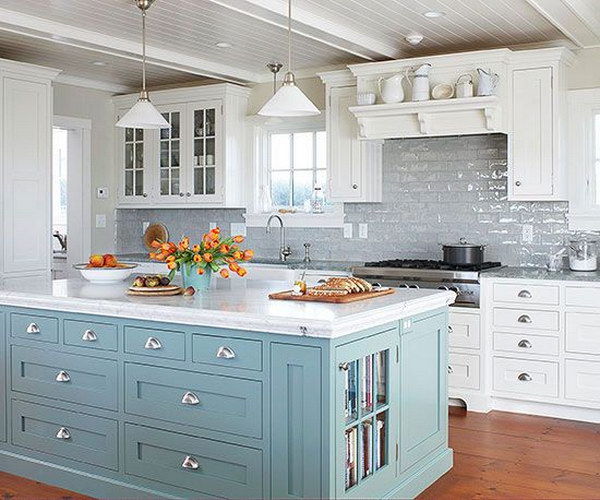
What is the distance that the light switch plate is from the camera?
23.2ft

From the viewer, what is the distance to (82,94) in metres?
7.17

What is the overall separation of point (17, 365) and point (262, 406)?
147 cm

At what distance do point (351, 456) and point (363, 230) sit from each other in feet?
10.9

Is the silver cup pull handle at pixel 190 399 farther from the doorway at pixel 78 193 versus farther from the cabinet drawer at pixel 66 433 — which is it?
the doorway at pixel 78 193

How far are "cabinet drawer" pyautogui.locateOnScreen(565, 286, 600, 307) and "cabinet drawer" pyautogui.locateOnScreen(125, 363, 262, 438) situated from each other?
260 cm

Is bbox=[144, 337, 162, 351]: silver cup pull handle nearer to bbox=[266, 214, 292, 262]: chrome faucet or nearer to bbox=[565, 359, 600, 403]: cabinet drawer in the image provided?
bbox=[565, 359, 600, 403]: cabinet drawer

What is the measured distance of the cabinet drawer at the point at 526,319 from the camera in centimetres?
520

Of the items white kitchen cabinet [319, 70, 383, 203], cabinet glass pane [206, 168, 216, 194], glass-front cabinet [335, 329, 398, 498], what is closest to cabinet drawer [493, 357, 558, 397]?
white kitchen cabinet [319, 70, 383, 203]

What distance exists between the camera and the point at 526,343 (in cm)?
529

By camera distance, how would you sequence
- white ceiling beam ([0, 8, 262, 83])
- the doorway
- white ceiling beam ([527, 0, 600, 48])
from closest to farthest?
1. white ceiling beam ([527, 0, 600, 48])
2. white ceiling beam ([0, 8, 262, 83])
3. the doorway

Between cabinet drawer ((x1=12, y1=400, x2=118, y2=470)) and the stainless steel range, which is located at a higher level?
the stainless steel range

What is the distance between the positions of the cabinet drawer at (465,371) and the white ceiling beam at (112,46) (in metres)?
2.85

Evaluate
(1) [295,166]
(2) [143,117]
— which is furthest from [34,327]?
(1) [295,166]

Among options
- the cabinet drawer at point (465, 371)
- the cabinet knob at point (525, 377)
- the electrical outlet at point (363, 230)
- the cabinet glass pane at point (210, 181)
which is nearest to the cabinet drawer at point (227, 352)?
the cabinet drawer at point (465, 371)
